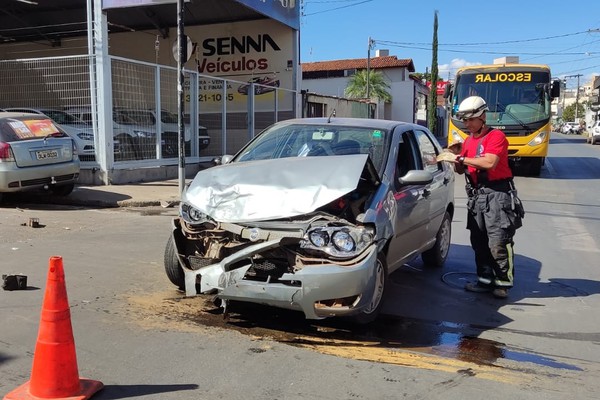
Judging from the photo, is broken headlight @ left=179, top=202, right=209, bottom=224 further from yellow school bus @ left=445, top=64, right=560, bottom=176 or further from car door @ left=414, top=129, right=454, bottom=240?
yellow school bus @ left=445, top=64, right=560, bottom=176

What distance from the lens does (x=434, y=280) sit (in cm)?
585

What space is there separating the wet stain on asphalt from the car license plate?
19.5 ft

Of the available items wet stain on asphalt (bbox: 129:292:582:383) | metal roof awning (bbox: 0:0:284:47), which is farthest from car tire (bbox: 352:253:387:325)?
metal roof awning (bbox: 0:0:284:47)

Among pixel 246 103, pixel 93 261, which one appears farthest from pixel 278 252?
pixel 246 103

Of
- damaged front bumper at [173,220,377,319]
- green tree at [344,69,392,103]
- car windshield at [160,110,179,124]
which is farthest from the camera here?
green tree at [344,69,392,103]

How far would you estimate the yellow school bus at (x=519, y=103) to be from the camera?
1587cm

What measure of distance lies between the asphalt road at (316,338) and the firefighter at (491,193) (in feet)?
1.07

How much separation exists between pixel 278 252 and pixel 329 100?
22588 mm

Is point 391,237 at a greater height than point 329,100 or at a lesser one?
lesser

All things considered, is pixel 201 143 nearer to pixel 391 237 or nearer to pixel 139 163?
pixel 139 163

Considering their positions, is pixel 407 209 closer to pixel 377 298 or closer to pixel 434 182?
pixel 377 298

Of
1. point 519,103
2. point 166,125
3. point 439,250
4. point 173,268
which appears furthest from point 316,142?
point 519,103

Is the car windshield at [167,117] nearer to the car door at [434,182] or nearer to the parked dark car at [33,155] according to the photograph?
the parked dark car at [33,155]

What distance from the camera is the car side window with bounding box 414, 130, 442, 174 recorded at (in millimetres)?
5733
